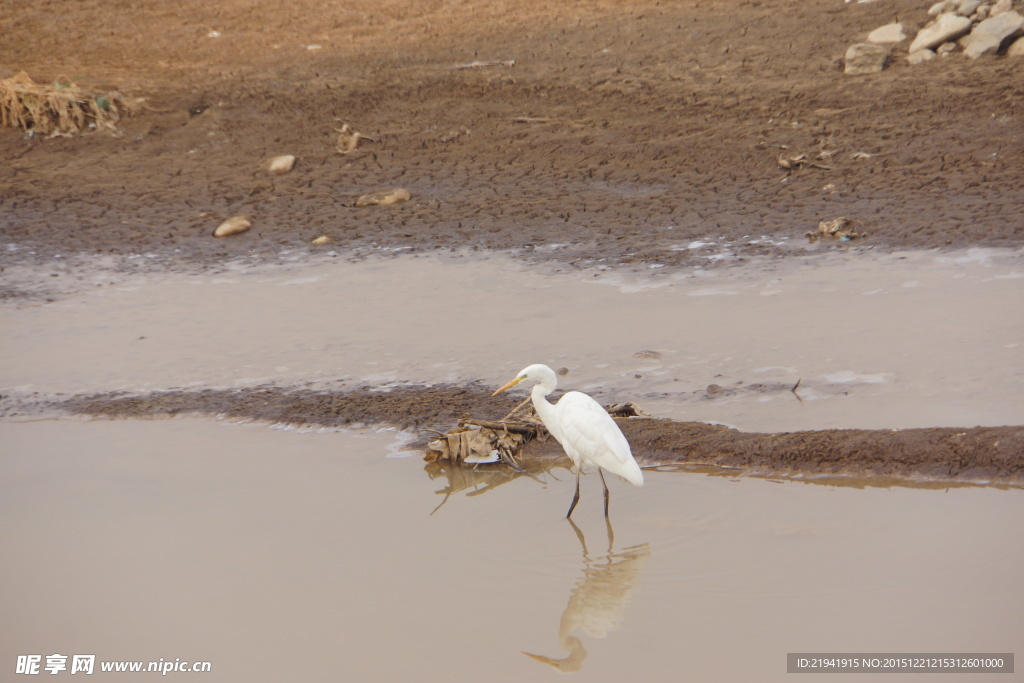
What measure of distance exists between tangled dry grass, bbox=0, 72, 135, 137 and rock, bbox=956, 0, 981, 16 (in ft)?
34.4

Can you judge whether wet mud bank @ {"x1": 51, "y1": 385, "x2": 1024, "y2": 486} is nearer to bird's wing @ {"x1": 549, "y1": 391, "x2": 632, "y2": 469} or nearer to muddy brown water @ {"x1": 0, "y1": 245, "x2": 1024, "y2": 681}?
muddy brown water @ {"x1": 0, "y1": 245, "x2": 1024, "y2": 681}

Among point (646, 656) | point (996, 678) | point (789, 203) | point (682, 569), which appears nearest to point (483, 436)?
point (682, 569)

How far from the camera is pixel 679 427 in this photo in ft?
18.3

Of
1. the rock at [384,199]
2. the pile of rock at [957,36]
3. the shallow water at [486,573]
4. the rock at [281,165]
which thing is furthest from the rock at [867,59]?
the shallow water at [486,573]

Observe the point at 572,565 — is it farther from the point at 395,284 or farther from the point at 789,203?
the point at 789,203

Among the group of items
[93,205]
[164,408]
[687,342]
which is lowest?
[164,408]

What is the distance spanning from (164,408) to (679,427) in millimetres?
3505

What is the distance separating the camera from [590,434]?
476 centimetres

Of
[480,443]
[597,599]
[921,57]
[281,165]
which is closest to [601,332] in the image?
[480,443]

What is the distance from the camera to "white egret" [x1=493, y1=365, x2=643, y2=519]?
469cm

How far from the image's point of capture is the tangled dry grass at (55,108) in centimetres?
1285

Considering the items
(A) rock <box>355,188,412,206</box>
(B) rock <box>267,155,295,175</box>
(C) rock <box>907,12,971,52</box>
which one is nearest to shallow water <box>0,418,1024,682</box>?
(A) rock <box>355,188,412,206</box>

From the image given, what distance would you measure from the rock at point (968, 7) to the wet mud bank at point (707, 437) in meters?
8.30

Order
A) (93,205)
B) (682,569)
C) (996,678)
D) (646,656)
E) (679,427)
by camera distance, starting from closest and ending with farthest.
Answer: (996,678) < (646,656) < (682,569) < (679,427) < (93,205)
